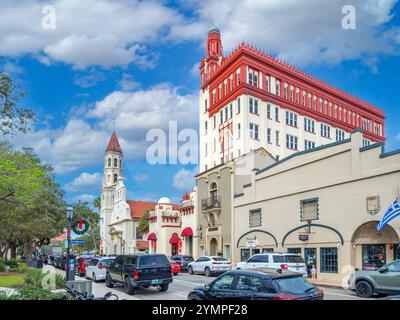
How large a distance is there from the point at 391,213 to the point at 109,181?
8161cm

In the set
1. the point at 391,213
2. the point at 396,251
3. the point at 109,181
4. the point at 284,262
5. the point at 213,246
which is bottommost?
the point at 213,246

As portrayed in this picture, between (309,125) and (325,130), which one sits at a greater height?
(309,125)

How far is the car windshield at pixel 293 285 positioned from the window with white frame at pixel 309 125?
1894 inches

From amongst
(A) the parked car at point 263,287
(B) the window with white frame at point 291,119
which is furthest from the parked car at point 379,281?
(B) the window with white frame at point 291,119

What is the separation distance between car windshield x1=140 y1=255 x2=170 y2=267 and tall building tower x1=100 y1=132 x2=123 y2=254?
252 ft

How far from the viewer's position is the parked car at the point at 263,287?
9.61 meters

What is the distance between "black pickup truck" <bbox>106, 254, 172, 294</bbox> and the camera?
760 inches

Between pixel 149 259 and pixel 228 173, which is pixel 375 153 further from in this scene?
pixel 228 173

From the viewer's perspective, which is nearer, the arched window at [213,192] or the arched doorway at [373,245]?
the arched doorway at [373,245]

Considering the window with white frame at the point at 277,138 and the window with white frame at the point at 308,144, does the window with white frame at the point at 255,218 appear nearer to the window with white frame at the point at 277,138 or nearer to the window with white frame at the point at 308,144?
the window with white frame at the point at 277,138

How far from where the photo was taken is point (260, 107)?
5034 centimetres

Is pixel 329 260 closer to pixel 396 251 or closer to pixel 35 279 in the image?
pixel 396 251

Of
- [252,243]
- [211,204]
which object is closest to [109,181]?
[211,204]
